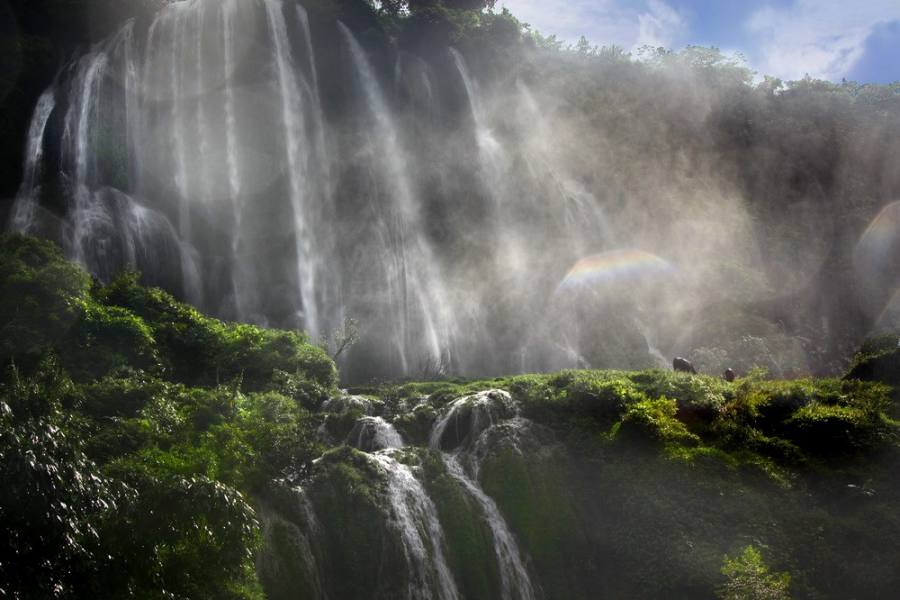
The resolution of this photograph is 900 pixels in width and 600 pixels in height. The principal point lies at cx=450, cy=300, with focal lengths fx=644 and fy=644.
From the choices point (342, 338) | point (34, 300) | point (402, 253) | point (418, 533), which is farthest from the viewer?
point (402, 253)

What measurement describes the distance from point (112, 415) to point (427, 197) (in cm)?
2328

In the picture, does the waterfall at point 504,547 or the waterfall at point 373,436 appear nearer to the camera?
the waterfall at point 504,547

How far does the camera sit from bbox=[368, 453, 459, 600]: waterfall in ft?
35.6

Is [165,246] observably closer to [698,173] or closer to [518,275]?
[518,275]

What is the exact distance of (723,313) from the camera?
3416 centimetres

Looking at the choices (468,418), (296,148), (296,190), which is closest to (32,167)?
(296,190)

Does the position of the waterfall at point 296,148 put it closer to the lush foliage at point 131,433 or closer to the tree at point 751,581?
the lush foliage at point 131,433

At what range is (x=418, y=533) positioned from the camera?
11.4 m

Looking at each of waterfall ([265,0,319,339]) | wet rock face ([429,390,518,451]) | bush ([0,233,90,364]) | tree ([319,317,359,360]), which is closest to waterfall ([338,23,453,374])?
tree ([319,317,359,360])

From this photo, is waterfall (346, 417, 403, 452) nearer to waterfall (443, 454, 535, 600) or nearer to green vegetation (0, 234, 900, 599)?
green vegetation (0, 234, 900, 599)

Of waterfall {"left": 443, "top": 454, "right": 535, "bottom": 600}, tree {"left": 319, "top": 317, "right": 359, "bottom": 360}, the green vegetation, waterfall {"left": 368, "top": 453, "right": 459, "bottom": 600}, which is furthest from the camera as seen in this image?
tree {"left": 319, "top": 317, "right": 359, "bottom": 360}

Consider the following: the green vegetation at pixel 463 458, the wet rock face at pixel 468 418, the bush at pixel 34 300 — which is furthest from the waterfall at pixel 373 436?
the bush at pixel 34 300

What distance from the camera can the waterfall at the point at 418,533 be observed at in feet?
35.6

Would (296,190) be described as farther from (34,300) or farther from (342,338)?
(34,300)
